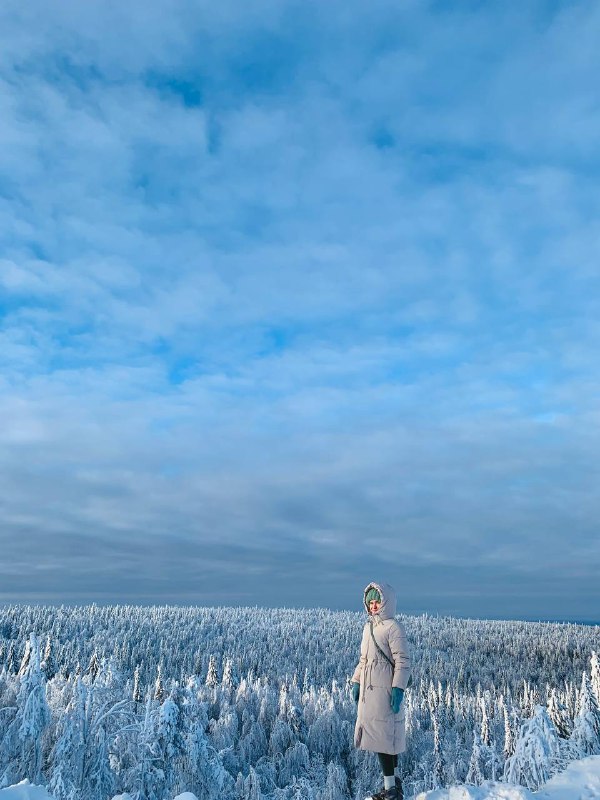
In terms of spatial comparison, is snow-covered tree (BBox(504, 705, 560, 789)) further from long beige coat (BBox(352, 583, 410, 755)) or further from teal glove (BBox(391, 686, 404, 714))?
teal glove (BBox(391, 686, 404, 714))

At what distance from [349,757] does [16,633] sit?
17758cm

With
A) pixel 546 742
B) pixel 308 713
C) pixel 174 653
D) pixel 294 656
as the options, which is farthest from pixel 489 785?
pixel 174 653

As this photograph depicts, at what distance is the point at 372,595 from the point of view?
1102 cm

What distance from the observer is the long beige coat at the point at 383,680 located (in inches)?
412

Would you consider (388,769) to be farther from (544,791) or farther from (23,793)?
(23,793)

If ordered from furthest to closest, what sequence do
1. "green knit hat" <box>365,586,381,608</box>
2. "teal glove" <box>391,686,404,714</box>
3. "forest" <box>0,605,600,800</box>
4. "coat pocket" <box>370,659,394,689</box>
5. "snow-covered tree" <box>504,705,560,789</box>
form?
1. "forest" <box>0,605,600,800</box>
2. "snow-covered tree" <box>504,705,560,789</box>
3. "green knit hat" <box>365,586,381,608</box>
4. "coat pocket" <box>370,659,394,689</box>
5. "teal glove" <box>391,686,404,714</box>

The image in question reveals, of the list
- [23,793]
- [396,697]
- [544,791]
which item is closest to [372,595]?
[396,697]

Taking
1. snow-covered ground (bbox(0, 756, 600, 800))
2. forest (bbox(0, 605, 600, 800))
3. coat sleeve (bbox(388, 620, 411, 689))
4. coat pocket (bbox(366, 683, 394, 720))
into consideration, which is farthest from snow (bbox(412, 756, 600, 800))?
forest (bbox(0, 605, 600, 800))

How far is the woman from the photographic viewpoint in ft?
34.2

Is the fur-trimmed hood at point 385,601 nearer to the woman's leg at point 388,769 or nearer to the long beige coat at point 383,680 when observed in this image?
the long beige coat at point 383,680

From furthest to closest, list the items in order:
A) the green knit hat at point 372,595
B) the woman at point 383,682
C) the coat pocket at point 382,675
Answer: the green knit hat at point 372,595
the coat pocket at point 382,675
the woman at point 383,682

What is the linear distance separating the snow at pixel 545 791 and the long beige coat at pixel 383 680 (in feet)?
4.49

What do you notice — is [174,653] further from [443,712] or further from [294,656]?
[443,712]

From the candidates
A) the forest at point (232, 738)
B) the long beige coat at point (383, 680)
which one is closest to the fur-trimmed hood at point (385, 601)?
the long beige coat at point (383, 680)
